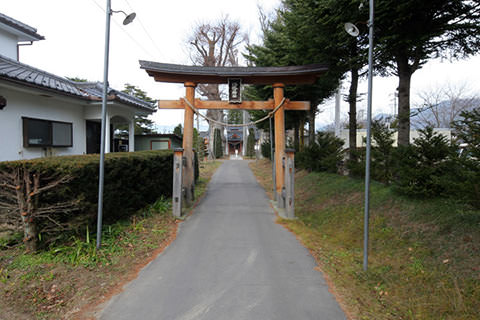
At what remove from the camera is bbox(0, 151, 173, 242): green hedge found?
13.2 feet

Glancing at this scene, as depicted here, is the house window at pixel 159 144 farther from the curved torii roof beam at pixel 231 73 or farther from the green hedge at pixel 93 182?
the green hedge at pixel 93 182

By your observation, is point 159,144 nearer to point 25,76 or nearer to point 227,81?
point 25,76

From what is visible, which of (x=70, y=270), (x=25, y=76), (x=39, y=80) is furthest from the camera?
(x=39, y=80)

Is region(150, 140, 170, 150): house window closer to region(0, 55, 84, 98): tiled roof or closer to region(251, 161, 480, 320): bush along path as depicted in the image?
region(0, 55, 84, 98): tiled roof

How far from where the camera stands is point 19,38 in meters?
11.6

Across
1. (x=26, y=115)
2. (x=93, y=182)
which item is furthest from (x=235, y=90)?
(x=26, y=115)

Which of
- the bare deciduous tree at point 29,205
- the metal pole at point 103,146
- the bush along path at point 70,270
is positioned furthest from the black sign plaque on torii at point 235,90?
the bare deciduous tree at point 29,205

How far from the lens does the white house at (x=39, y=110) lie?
690cm

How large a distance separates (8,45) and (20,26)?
911mm

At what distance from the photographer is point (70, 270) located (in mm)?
3777

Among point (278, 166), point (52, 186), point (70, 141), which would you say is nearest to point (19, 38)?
point (70, 141)

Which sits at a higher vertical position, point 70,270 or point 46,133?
point 46,133

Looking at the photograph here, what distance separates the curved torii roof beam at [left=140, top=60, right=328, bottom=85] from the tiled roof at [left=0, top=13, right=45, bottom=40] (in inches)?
297

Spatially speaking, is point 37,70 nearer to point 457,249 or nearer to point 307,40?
point 307,40
